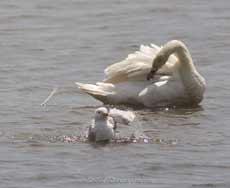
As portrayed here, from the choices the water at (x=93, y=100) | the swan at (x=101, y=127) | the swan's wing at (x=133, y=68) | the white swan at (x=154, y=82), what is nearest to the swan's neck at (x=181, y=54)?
the white swan at (x=154, y=82)

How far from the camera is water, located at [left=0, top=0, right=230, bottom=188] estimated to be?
1250 centimetres

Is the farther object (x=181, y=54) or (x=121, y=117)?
(x=181, y=54)

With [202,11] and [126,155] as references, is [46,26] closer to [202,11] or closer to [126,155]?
[202,11]

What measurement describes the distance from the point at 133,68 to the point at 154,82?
0.33 m

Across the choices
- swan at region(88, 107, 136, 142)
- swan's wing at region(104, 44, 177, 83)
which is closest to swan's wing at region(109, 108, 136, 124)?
swan at region(88, 107, 136, 142)

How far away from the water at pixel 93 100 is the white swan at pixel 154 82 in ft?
0.69

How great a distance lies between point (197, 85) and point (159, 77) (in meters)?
0.58

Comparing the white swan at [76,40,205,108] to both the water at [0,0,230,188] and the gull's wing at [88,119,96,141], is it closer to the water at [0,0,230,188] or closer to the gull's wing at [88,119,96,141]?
the water at [0,0,230,188]

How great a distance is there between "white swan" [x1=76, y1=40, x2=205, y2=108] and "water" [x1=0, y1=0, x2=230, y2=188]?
0.69 feet

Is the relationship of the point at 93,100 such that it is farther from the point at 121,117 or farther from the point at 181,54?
the point at 121,117

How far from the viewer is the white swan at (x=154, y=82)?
16312 mm

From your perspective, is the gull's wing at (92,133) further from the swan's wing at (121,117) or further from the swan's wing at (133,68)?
the swan's wing at (133,68)

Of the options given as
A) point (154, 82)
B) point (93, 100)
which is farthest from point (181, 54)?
point (93, 100)

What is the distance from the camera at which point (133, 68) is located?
16.5 meters
